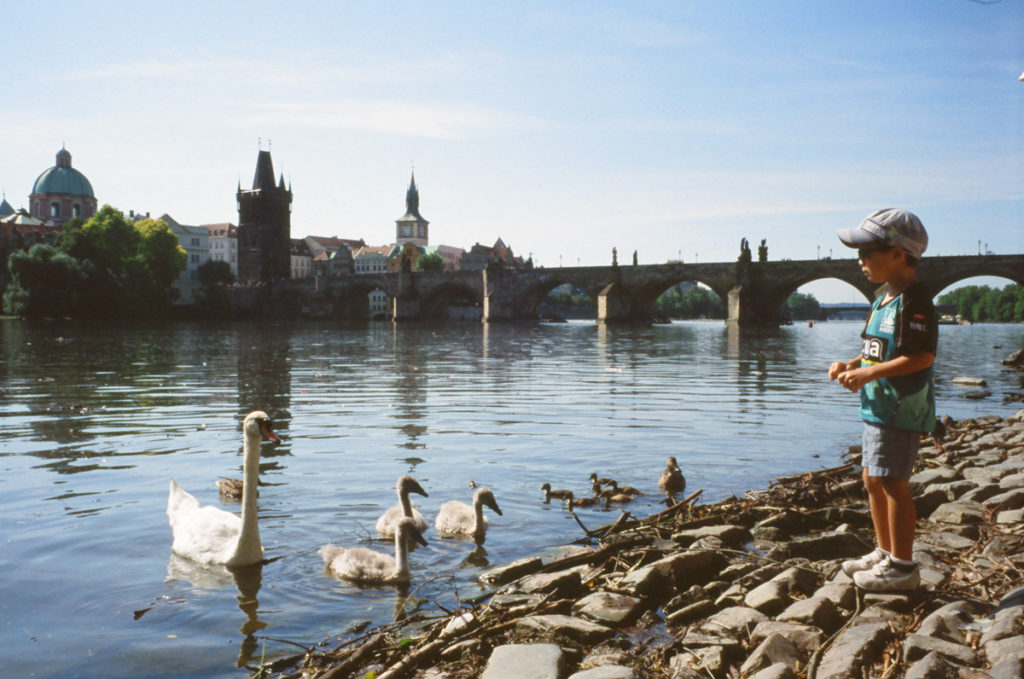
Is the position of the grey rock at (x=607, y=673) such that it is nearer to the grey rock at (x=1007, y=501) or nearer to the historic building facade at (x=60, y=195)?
the grey rock at (x=1007, y=501)

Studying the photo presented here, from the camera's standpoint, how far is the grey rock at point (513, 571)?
554 centimetres

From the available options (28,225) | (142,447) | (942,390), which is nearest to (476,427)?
(142,447)

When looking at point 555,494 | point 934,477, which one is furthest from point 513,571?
point 934,477

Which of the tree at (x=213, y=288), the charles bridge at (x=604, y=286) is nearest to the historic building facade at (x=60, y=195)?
the tree at (x=213, y=288)

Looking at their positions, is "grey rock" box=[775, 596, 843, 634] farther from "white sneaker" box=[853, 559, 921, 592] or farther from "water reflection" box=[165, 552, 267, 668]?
"water reflection" box=[165, 552, 267, 668]

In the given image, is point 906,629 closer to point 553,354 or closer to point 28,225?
point 553,354

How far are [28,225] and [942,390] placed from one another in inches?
5010

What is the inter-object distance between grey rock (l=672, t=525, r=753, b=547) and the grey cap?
246cm

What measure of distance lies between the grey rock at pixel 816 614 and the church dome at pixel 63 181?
145 meters

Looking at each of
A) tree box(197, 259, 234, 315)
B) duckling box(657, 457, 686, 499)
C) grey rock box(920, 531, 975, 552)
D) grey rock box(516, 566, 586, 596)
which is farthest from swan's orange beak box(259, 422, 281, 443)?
tree box(197, 259, 234, 315)

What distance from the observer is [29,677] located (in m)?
4.22

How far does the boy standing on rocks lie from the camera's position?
3.90 metres

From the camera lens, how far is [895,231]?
13.1ft

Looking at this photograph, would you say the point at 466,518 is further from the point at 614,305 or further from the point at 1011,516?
the point at 614,305
